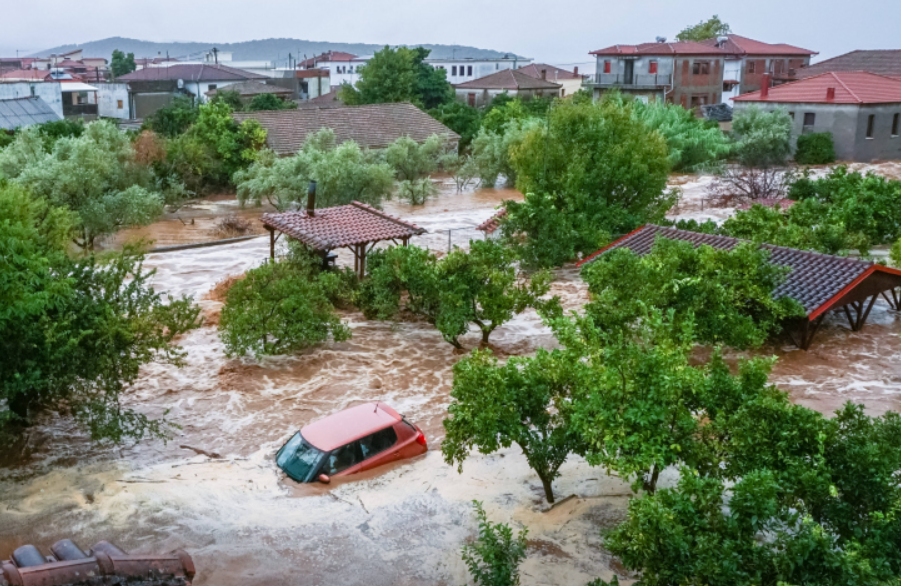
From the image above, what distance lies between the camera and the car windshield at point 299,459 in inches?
519

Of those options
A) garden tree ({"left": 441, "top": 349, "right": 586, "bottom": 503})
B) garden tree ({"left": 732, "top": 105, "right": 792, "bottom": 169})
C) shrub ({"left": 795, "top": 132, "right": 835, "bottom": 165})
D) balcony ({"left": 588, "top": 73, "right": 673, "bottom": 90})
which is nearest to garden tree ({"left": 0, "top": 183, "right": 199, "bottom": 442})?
garden tree ({"left": 441, "top": 349, "right": 586, "bottom": 503})

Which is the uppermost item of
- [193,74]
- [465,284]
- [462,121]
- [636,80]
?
[193,74]

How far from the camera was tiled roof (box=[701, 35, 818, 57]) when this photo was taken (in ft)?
237

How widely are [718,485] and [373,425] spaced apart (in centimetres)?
683

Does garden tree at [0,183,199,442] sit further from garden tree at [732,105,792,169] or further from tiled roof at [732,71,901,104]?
tiled roof at [732,71,901,104]

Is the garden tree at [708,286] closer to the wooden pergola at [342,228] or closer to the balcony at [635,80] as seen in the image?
the wooden pergola at [342,228]

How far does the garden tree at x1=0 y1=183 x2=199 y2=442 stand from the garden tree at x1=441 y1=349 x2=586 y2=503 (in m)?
6.16

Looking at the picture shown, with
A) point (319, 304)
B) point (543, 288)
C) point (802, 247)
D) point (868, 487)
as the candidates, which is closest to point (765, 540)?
point (868, 487)

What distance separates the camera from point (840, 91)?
5400 cm

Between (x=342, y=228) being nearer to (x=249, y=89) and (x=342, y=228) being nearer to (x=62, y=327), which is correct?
(x=62, y=327)

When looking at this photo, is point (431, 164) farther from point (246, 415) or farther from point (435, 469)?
point (435, 469)

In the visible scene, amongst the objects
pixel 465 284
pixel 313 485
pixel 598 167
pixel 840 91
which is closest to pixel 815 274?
pixel 465 284

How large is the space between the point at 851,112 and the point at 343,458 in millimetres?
48854

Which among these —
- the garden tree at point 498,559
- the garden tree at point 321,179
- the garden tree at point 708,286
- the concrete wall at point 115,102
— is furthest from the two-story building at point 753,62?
the garden tree at point 498,559
